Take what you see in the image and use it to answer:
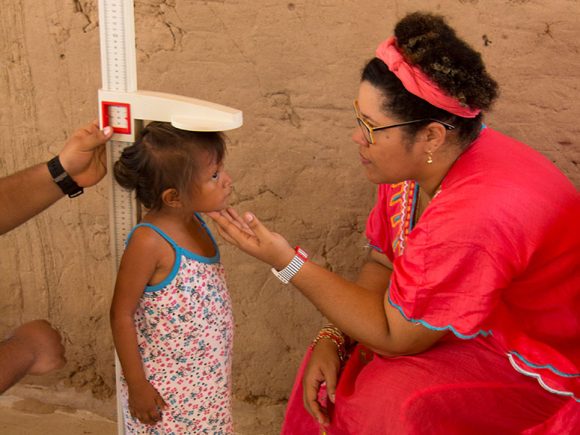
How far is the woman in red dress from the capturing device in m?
1.66

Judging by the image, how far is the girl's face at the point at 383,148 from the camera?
5.82 ft

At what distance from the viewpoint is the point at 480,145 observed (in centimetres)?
184

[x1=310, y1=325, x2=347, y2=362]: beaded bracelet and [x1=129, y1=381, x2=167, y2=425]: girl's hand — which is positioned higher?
[x1=310, y1=325, x2=347, y2=362]: beaded bracelet

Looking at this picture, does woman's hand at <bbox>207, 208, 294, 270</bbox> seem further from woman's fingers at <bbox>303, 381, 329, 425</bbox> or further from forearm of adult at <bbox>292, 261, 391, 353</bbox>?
woman's fingers at <bbox>303, 381, 329, 425</bbox>

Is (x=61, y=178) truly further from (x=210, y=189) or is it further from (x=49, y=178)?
(x=210, y=189)

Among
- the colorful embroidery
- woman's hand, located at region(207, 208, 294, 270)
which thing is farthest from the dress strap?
the colorful embroidery

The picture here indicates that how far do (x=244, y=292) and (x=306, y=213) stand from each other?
0.37 m

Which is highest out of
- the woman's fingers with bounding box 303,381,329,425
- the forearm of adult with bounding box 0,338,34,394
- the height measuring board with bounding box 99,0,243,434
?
the height measuring board with bounding box 99,0,243,434

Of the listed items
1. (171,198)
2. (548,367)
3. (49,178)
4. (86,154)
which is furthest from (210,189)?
(548,367)

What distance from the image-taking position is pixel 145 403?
184 cm

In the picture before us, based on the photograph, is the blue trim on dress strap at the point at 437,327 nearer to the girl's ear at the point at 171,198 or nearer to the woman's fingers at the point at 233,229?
the woman's fingers at the point at 233,229

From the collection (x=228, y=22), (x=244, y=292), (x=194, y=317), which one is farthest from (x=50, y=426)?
(x=228, y=22)

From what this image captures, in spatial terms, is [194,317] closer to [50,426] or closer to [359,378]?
[359,378]

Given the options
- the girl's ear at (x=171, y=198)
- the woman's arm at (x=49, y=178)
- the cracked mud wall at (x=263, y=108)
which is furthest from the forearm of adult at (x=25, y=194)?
the cracked mud wall at (x=263, y=108)
